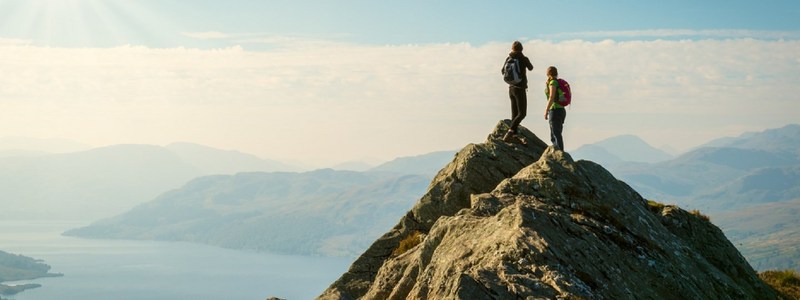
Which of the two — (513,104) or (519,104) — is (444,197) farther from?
(513,104)

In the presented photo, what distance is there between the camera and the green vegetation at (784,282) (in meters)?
24.0

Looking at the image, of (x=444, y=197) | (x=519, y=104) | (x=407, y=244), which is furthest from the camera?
(x=519, y=104)

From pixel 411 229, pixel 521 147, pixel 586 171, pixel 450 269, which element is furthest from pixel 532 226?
pixel 521 147

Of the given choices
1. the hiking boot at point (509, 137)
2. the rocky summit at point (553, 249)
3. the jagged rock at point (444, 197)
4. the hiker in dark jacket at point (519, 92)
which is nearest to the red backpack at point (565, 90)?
the hiker in dark jacket at point (519, 92)

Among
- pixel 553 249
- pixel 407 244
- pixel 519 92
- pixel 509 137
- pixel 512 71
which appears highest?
pixel 512 71

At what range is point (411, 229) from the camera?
24.1 meters

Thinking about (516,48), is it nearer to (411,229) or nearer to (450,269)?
(411,229)

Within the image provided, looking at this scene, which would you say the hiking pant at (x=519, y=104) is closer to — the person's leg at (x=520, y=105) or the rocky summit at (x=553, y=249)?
the person's leg at (x=520, y=105)

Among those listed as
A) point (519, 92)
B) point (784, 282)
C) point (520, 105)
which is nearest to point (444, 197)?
point (520, 105)

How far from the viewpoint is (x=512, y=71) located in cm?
2650

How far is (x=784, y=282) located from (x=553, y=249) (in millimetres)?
16667

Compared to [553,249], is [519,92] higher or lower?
higher

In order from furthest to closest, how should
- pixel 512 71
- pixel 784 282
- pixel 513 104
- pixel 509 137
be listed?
1. pixel 513 104
2. pixel 509 137
3. pixel 512 71
4. pixel 784 282

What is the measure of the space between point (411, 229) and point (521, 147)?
19.6 ft
